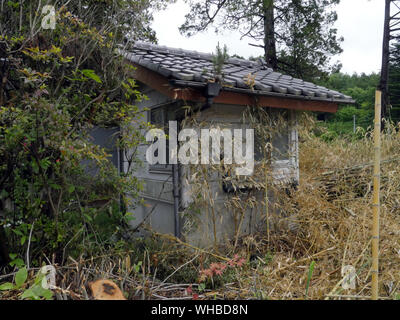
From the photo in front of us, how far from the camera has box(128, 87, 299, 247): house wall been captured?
4.72m

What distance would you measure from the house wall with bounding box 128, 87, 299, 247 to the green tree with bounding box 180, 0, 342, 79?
756cm

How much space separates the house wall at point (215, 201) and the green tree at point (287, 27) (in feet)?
24.8

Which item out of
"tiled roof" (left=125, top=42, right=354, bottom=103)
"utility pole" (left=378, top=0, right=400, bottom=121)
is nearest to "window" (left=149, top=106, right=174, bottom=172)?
"tiled roof" (left=125, top=42, right=354, bottom=103)

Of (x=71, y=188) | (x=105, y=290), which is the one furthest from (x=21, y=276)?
(x=71, y=188)

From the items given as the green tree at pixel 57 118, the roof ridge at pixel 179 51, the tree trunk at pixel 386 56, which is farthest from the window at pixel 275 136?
the tree trunk at pixel 386 56

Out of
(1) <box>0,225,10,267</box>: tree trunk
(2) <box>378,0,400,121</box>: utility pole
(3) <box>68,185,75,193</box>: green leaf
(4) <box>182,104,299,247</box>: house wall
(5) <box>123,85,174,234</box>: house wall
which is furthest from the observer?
(2) <box>378,0,400,121</box>: utility pole

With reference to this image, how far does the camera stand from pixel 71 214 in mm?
3289

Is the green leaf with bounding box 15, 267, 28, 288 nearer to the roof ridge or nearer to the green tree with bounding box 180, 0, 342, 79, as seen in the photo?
the roof ridge

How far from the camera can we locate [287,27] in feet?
40.8

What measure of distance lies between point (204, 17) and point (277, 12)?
289 centimetres

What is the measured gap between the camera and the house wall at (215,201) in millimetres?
4723

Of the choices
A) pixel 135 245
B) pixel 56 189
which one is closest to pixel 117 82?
pixel 56 189

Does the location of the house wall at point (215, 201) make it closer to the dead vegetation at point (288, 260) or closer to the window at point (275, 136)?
the window at point (275, 136)

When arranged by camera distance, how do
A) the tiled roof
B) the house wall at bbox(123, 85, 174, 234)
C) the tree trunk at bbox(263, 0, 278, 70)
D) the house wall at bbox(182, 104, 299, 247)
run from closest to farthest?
1. the tiled roof
2. the house wall at bbox(182, 104, 299, 247)
3. the house wall at bbox(123, 85, 174, 234)
4. the tree trunk at bbox(263, 0, 278, 70)
